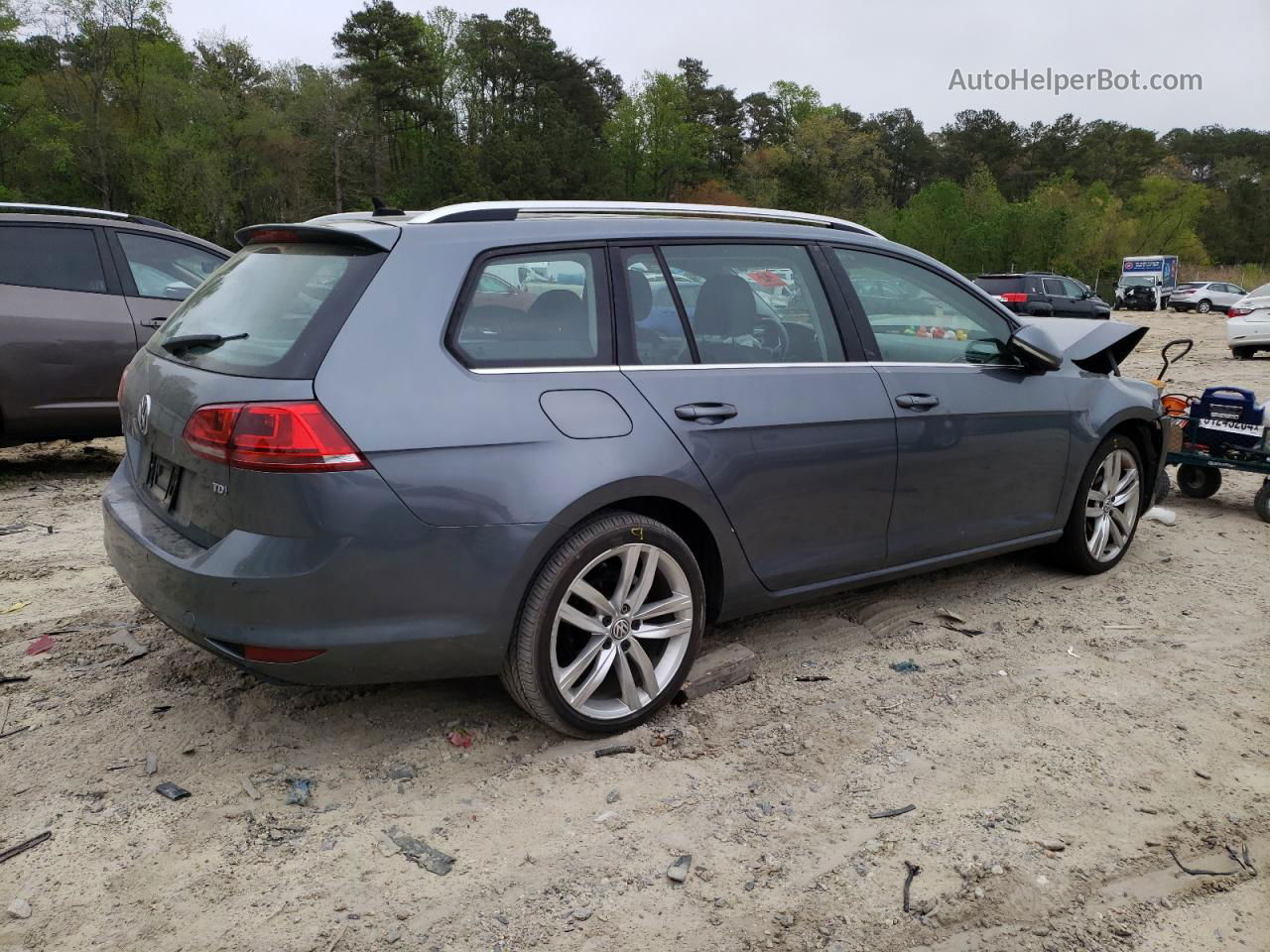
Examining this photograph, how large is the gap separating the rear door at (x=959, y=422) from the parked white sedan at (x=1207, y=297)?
40.5m

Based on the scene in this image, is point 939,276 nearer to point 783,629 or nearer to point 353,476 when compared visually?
point 783,629

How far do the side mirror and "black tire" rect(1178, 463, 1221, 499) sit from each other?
298cm

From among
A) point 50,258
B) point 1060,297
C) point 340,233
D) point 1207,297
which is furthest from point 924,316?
point 1207,297

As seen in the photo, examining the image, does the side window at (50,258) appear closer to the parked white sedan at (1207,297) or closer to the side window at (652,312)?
the side window at (652,312)

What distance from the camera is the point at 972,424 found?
4.22 m

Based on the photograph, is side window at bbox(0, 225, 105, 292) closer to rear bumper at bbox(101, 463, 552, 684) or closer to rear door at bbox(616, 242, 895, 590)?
rear bumper at bbox(101, 463, 552, 684)

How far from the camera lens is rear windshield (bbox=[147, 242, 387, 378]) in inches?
112

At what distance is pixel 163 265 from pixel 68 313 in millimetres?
830

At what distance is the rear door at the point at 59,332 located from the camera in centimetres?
659

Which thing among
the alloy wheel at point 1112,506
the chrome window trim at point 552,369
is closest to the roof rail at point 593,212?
the chrome window trim at point 552,369

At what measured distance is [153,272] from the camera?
727cm

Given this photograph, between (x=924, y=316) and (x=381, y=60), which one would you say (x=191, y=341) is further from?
(x=381, y=60)

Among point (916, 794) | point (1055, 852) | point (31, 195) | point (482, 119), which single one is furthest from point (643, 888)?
point (482, 119)

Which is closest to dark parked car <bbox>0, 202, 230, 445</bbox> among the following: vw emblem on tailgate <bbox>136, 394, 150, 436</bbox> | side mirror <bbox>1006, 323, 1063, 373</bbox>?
vw emblem on tailgate <bbox>136, 394, 150, 436</bbox>
